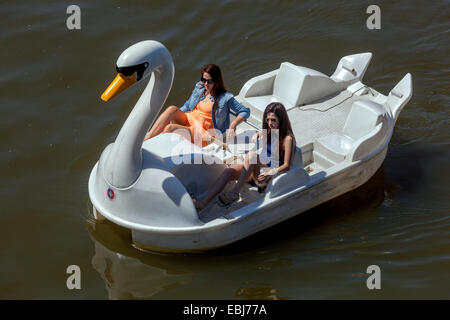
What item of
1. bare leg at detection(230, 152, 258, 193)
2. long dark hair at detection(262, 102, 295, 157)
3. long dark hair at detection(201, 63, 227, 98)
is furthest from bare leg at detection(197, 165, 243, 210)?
long dark hair at detection(201, 63, 227, 98)

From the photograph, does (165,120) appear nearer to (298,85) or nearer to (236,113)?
(236,113)

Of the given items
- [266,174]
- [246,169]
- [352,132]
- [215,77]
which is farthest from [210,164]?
[352,132]

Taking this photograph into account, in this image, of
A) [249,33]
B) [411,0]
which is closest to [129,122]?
[249,33]

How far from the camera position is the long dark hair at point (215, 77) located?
21.6ft

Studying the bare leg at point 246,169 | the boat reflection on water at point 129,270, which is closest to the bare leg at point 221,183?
the bare leg at point 246,169

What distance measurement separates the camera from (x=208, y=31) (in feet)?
31.5

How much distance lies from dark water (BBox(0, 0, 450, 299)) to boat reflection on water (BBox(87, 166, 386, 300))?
1 centimetres

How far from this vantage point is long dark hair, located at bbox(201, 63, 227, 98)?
21.6ft

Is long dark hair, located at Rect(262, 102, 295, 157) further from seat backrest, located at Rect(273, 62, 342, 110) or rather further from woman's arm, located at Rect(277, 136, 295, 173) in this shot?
seat backrest, located at Rect(273, 62, 342, 110)

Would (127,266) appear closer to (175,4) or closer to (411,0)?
(175,4)

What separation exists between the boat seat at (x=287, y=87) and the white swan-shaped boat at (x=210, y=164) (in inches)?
0.5

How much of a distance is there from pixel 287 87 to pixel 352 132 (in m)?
0.98

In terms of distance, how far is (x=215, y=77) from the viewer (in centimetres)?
666
